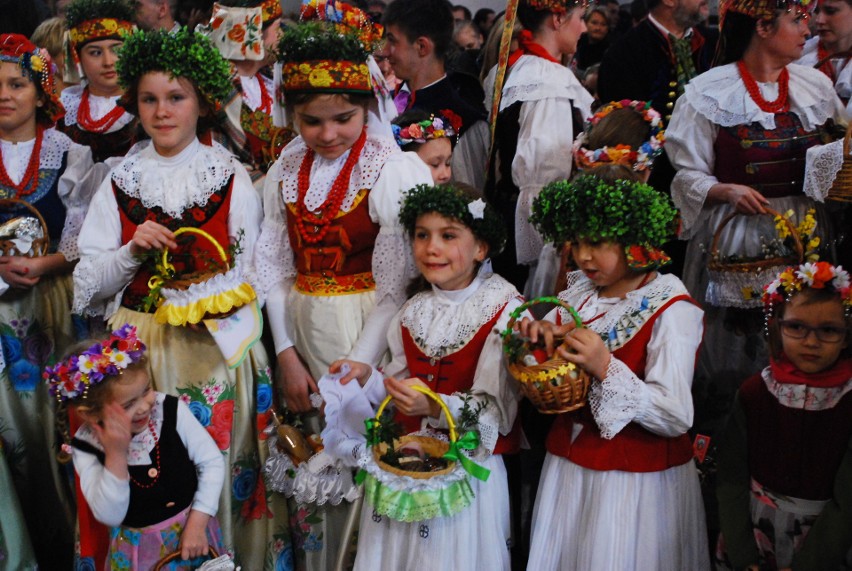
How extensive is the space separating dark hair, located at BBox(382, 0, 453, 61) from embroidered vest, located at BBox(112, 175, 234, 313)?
1.58 meters

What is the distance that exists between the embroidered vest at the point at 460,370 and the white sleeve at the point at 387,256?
0.21 metres

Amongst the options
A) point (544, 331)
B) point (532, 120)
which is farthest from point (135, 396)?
point (532, 120)

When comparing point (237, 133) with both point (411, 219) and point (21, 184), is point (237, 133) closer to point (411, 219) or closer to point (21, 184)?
point (21, 184)

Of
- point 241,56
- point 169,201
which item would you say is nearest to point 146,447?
point 169,201

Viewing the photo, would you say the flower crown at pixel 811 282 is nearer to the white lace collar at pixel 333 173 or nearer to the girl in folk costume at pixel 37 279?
the white lace collar at pixel 333 173

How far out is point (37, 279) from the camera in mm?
3963

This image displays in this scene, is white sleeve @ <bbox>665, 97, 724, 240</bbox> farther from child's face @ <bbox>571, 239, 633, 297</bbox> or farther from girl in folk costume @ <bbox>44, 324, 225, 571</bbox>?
girl in folk costume @ <bbox>44, 324, 225, 571</bbox>

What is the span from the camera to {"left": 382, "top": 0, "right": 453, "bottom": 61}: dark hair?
4770 millimetres

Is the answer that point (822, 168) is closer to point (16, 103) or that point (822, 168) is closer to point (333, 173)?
point (333, 173)

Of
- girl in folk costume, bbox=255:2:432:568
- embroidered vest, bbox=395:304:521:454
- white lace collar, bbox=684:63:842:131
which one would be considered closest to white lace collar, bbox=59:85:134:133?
girl in folk costume, bbox=255:2:432:568

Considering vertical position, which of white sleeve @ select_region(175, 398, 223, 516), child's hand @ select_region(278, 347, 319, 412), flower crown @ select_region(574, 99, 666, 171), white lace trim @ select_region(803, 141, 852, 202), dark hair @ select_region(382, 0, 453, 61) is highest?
dark hair @ select_region(382, 0, 453, 61)

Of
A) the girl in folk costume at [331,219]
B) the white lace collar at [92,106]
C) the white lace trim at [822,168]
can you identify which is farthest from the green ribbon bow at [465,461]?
the white lace collar at [92,106]

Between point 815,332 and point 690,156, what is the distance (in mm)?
1220

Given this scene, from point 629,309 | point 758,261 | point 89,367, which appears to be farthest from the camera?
point 758,261
